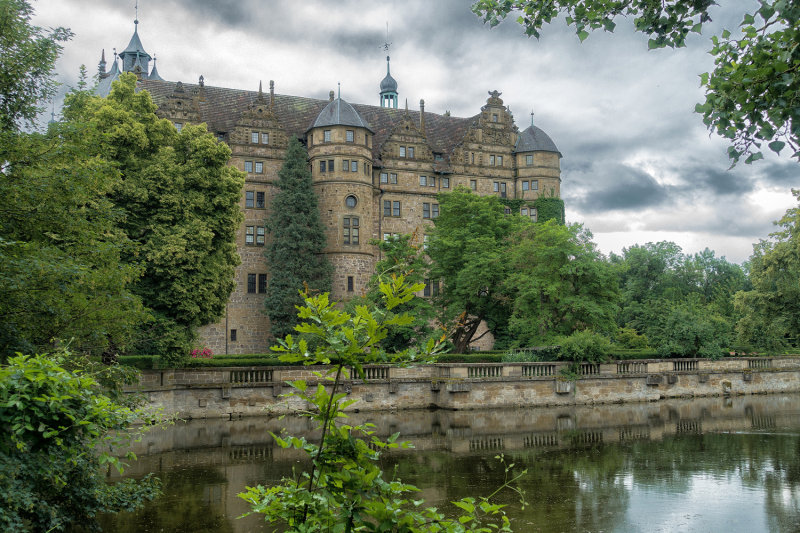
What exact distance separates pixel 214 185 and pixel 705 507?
20863 millimetres

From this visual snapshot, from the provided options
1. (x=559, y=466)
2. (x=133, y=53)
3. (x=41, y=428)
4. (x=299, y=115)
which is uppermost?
(x=133, y=53)

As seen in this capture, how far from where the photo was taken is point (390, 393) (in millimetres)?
27906

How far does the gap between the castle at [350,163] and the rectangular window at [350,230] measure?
6 centimetres

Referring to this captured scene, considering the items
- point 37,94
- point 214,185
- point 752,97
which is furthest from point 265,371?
point 752,97

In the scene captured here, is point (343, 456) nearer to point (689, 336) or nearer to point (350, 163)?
point (689, 336)

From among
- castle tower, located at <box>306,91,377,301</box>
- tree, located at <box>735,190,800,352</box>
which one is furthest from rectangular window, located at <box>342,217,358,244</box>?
tree, located at <box>735,190,800,352</box>

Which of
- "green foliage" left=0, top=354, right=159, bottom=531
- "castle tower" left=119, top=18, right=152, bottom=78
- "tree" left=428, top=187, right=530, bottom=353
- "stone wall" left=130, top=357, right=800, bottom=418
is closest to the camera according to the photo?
"green foliage" left=0, top=354, right=159, bottom=531

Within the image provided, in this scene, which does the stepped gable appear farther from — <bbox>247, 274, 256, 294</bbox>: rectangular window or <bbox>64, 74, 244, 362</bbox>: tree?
<bbox>64, 74, 244, 362</bbox>: tree

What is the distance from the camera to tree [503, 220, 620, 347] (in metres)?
31.7

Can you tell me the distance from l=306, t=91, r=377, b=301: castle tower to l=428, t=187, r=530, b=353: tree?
7365 millimetres

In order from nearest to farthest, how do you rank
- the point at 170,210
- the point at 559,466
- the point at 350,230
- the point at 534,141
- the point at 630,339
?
the point at 559,466 < the point at 170,210 < the point at 630,339 < the point at 350,230 < the point at 534,141

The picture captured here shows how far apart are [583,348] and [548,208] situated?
1920 cm

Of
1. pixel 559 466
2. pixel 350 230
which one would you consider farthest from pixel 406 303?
pixel 559 466

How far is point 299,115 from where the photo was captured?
154 ft
